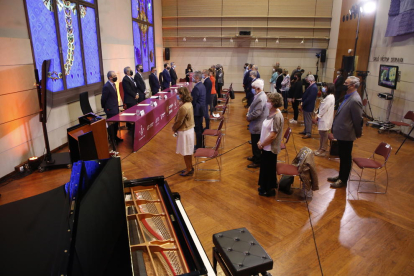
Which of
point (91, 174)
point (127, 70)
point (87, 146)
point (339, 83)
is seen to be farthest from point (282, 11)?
point (91, 174)

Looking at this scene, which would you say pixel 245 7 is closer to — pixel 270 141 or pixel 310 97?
pixel 310 97

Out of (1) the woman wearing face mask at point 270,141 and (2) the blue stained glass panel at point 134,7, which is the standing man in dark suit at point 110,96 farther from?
(2) the blue stained glass panel at point 134,7

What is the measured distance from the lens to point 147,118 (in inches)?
255

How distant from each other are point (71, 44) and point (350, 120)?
617 cm

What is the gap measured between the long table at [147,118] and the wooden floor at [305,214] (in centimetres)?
51

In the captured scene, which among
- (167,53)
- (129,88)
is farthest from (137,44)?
(129,88)

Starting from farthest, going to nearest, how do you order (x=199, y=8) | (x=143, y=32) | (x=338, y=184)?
(x=199, y=8) < (x=143, y=32) < (x=338, y=184)

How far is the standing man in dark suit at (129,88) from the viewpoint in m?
7.25

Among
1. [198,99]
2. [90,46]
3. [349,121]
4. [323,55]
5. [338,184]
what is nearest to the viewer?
[349,121]

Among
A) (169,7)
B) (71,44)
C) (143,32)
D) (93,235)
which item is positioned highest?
(169,7)

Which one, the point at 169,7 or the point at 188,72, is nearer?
the point at 188,72

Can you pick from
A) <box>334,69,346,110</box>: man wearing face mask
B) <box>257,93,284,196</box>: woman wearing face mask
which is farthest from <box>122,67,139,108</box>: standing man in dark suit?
<box>334,69,346,110</box>: man wearing face mask

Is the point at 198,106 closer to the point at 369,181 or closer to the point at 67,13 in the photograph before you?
the point at 369,181

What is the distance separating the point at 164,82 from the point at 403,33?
7.87 meters
